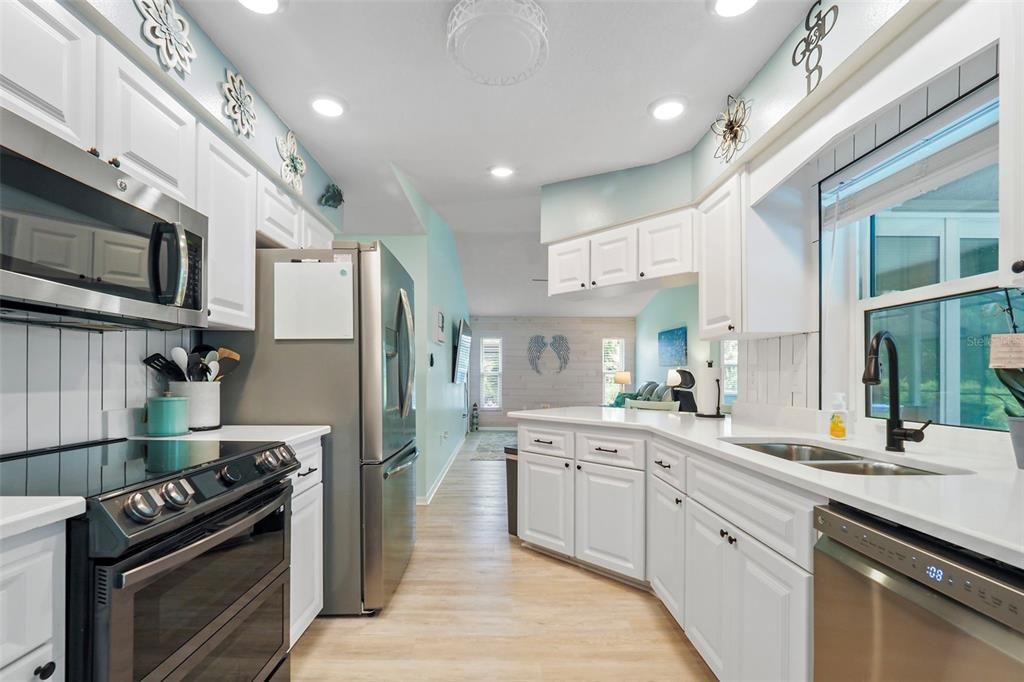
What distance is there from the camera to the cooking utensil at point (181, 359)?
6.19 feet

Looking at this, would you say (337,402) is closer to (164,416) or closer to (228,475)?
(164,416)

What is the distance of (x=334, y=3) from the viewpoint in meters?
1.69

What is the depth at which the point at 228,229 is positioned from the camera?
192 centimetres

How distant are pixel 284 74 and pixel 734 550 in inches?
104

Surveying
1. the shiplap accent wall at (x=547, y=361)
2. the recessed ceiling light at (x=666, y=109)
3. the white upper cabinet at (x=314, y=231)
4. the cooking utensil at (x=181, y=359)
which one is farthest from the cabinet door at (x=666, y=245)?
the shiplap accent wall at (x=547, y=361)

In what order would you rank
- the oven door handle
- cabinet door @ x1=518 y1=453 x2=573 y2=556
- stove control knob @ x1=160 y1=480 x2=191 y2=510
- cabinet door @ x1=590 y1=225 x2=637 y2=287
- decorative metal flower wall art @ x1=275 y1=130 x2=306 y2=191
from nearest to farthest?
the oven door handle, stove control knob @ x1=160 y1=480 x2=191 y2=510, decorative metal flower wall art @ x1=275 y1=130 x2=306 y2=191, cabinet door @ x1=518 y1=453 x2=573 y2=556, cabinet door @ x1=590 y1=225 x2=637 y2=287

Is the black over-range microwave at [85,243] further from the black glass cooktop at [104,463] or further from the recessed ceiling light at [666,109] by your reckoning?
the recessed ceiling light at [666,109]

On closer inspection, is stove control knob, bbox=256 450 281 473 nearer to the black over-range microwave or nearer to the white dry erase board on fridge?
the black over-range microwave

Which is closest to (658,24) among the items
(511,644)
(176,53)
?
(176,53)

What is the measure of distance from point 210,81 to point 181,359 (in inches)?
44.1

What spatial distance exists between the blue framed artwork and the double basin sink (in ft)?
12.4

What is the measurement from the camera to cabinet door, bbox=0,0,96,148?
1.08m

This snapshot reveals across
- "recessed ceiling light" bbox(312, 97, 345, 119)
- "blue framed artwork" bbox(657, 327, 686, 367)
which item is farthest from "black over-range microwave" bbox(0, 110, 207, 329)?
"blue framed artwork" bbox(657, 327, 686, 367)

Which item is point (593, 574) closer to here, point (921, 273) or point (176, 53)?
point (921, 273)
